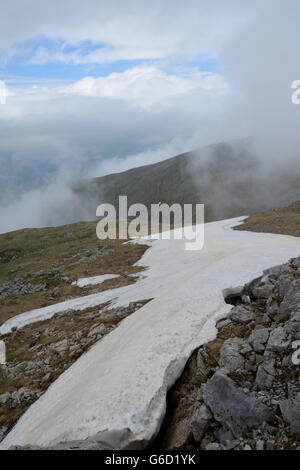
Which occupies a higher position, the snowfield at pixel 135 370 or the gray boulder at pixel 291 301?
the gray boulder at pixel 291 301

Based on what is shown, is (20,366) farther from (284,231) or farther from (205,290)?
(284,231)

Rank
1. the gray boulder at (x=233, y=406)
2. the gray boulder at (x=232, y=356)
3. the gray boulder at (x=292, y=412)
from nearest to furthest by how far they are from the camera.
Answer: the gray boulder at (x=292, y=412)
the gray boulder at (x=233, y=406)
the gray boulder at (x=232, y=356)

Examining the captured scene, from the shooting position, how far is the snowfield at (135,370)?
50.2 ft

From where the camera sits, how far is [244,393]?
551 inches

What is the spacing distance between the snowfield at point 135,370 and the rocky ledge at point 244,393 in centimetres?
106

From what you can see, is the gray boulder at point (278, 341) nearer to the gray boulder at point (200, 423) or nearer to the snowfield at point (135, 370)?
the gray boulder at point (200, 423)

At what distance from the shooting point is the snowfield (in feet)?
50.2

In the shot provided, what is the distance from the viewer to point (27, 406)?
75.4 feet

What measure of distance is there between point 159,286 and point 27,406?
2093cm

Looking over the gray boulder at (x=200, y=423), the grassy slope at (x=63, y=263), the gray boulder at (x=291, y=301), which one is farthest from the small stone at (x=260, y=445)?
the grassy slope at (x=63, y=263)

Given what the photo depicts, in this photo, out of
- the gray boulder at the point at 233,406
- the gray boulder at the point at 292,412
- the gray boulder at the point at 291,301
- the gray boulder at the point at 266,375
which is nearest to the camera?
the gray boulder at the point at 292,412

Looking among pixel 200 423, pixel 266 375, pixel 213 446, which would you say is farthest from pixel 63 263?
pixel 213 446

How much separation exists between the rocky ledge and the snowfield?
1.06m

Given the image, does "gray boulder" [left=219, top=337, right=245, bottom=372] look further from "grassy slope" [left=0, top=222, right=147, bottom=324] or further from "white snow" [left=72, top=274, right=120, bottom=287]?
"white snow" [left=72, top=274, right=120, bottom=287]
